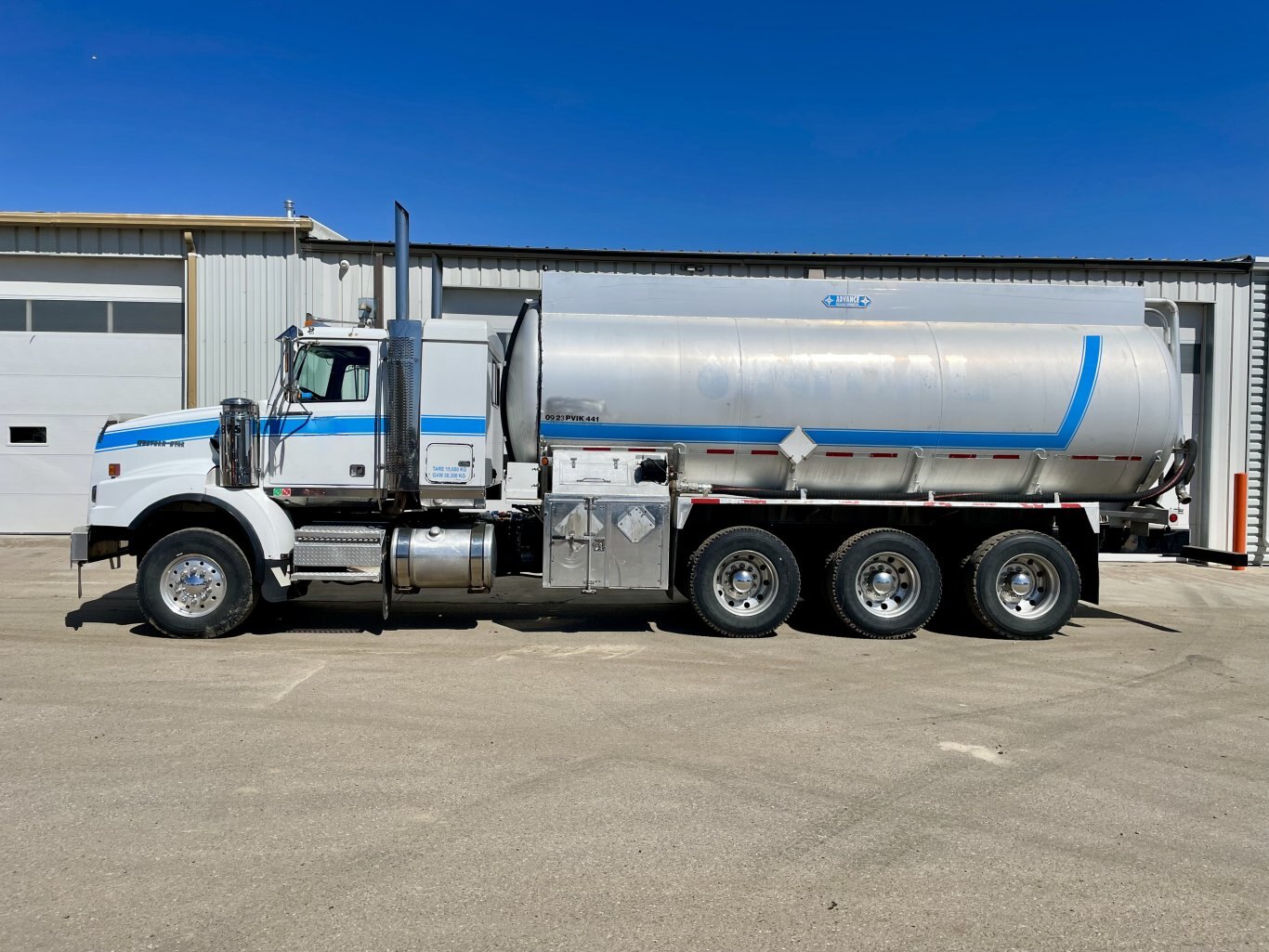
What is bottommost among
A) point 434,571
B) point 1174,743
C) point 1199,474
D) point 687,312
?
point 1174,743

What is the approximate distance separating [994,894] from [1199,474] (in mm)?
14143

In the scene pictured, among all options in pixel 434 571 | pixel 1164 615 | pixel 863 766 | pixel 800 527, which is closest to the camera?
pixel 863 766

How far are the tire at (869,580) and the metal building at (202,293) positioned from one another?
6986 millimetres

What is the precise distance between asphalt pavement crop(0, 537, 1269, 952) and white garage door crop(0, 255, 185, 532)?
760 cm

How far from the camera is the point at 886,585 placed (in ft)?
28.6

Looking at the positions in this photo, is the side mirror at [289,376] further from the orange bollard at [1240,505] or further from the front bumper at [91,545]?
the orange bollard at [1240,505]

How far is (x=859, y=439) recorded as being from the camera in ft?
27.8

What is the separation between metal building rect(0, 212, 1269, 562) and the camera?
14148 mm

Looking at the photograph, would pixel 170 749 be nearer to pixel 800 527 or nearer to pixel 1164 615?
pixel 800 527

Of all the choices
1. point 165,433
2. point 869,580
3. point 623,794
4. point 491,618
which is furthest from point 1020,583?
point 165,433

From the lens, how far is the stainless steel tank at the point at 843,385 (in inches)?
329

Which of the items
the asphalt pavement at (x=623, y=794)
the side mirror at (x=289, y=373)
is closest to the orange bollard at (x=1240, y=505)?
the asphalt pavement at (x=623, y=794)

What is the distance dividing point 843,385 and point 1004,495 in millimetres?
2107

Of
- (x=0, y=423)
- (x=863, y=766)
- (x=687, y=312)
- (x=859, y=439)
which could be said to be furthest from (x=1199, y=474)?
(x=0, y=423)
